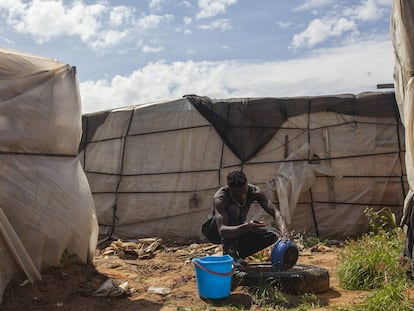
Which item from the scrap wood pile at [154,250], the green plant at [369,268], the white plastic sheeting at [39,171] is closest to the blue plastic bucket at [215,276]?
the green plant at [369,268]

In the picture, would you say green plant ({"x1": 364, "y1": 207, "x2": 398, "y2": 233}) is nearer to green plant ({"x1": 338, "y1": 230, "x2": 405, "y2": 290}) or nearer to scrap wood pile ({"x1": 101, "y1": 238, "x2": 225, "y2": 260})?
green plant ({"x1": 338, "y1": 230, "x2": 405, "y2": 290})

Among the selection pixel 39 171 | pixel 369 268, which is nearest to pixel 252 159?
pixel 369 268

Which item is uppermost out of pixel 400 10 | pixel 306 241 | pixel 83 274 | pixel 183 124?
pixel 400 10

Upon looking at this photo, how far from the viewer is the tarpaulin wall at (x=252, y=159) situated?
789 cm

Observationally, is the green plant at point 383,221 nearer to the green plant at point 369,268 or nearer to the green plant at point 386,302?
the green plant at point 369,268

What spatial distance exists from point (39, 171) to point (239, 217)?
1.86 metres

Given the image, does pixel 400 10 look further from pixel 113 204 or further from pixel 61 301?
pixel 113 204

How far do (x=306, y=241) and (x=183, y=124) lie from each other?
2.78 metres

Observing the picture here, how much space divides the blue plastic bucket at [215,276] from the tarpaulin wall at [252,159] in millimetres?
3921

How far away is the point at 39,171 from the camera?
4.44 metres

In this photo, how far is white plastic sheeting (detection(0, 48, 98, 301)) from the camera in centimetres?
416

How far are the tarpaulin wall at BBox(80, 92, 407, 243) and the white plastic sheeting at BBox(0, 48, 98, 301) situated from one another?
3497mm

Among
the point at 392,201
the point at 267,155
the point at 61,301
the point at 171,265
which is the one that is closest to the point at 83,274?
the point at 61,301

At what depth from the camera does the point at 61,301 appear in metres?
4.12
